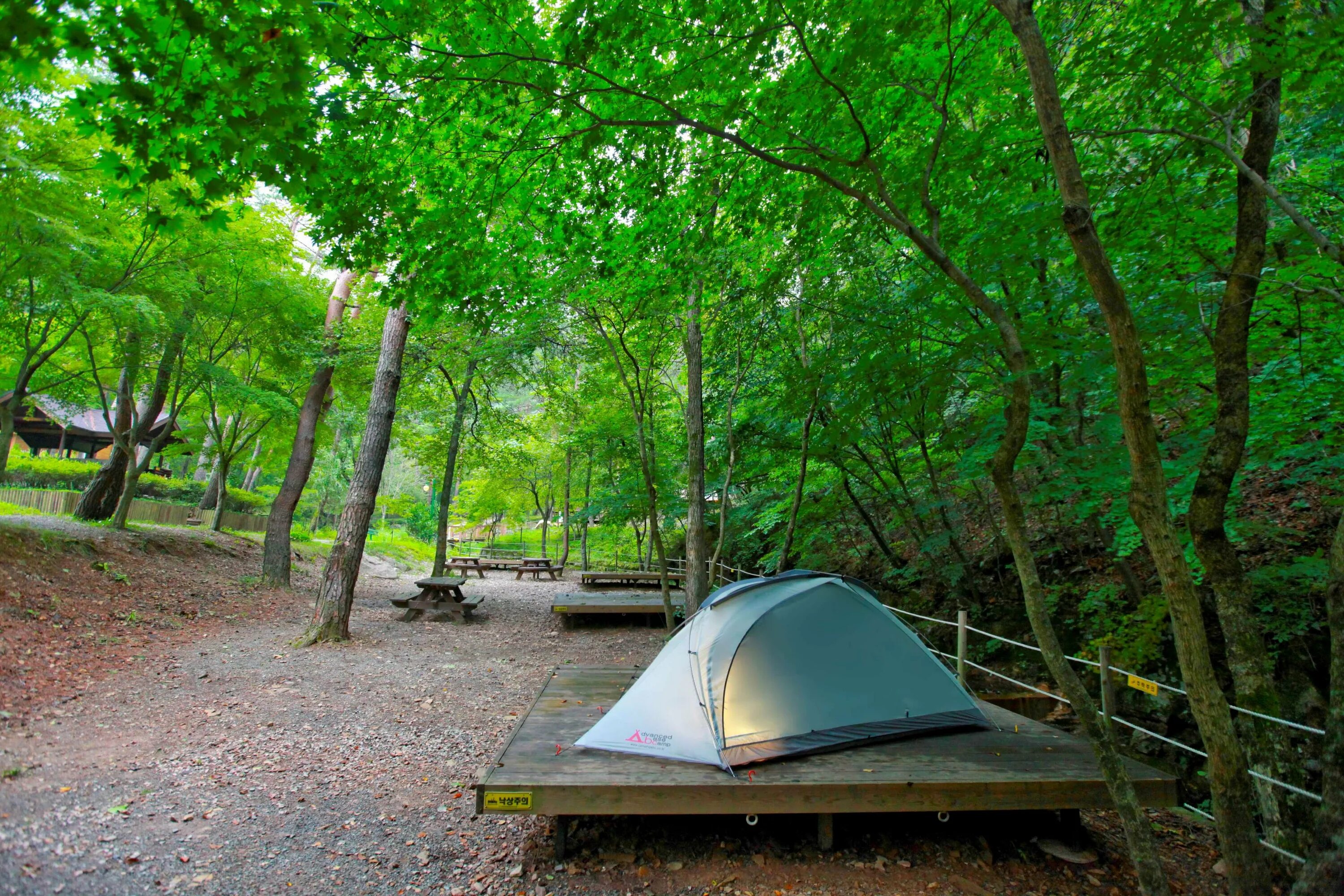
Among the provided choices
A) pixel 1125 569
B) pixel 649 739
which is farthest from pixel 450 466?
pixel 1125 569

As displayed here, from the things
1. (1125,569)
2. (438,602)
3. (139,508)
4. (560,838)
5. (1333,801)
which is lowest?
(560,838)

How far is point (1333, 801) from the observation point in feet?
7.50

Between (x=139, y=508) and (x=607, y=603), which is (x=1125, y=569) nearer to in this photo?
(x=607, y=603)

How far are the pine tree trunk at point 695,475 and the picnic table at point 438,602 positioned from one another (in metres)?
4.24

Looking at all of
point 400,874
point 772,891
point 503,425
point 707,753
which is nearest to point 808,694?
point 707,753

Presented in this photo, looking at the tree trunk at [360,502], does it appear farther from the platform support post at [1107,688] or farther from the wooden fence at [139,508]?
the wooden fence at [139,508]

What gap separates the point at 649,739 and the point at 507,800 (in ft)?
2.94

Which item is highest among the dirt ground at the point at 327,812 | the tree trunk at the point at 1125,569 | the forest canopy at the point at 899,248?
the forest canopy at the point at 899,248

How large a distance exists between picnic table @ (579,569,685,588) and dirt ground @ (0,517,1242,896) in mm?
6842

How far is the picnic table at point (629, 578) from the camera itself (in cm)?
1410

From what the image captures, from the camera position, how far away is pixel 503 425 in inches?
592

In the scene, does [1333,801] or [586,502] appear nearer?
[1333,801]

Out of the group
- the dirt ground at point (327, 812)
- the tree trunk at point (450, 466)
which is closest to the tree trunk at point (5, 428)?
the dirt ground at point (327, 812)

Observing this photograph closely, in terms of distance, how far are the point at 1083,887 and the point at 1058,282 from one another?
483 centimetres
